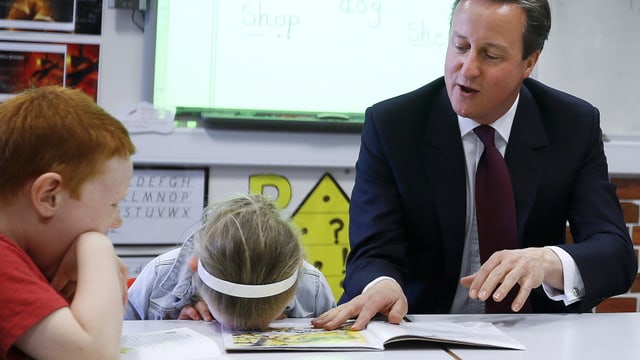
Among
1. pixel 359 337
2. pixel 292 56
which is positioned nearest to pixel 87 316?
pixel 359 337

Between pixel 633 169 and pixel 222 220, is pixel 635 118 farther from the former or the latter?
pixel 222 220

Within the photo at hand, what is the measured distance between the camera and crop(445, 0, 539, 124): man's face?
1.59m

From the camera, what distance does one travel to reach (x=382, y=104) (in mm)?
1727

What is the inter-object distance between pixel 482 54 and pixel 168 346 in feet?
3.06

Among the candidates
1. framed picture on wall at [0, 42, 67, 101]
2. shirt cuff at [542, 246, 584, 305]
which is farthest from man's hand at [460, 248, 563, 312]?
framed picture on wall at [0, 42, 67, 101]

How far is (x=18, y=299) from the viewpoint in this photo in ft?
2.80

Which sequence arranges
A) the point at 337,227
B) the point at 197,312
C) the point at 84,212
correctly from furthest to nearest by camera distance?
1. the point at 337,227
2. the point at 197,312
3. the point at 84,212

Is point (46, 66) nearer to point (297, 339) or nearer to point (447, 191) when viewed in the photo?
point (447, 191)

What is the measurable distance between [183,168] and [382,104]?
818 mm

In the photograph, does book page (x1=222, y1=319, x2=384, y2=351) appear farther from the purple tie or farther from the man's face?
the man's face

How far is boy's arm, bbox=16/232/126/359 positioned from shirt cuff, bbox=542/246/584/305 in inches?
34.1

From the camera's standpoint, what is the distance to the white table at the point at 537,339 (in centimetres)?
110

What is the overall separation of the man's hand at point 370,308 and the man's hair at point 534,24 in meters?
0.67

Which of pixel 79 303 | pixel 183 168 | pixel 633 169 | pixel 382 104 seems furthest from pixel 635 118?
pixel 79 303
